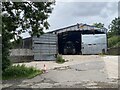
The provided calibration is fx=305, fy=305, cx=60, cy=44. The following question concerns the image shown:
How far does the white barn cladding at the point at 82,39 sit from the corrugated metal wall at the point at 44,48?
44.1 ft

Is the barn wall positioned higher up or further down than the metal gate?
further down

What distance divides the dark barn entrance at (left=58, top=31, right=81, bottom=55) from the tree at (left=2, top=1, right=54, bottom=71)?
32.0 meters

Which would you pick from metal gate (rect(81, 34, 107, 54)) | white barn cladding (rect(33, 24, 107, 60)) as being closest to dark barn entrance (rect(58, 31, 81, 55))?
white barn cladding (rect(33, 24, 107, 60))

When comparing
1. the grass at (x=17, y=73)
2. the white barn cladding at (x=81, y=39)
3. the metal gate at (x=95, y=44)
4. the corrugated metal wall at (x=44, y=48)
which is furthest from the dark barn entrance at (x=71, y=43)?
the grass at (x=17, y=73)

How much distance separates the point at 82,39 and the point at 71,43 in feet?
12.0

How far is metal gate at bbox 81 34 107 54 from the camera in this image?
1809 inches

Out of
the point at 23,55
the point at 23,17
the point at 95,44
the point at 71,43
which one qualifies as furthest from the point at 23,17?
the point at 71,43

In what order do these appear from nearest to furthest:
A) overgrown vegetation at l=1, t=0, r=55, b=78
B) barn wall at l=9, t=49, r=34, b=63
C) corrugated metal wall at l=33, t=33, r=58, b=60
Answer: overgrown vegetation at l=1, t=0, r=55, b=78, barn wall at l=9, t=49, r=34, b=63, corrugated metal wall at l=33, t=33, r=58, b=60

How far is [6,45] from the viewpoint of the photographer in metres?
18.0

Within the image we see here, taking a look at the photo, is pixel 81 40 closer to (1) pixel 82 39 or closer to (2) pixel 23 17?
(1) pixel 82 39

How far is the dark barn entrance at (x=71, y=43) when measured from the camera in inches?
1929

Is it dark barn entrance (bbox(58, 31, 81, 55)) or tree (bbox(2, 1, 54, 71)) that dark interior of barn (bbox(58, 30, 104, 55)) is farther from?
tree (bbox(2, 1, 54, 71))

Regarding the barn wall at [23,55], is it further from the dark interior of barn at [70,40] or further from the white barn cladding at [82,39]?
the dark interior of barn at [70,40]

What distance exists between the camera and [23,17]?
16094 mm
